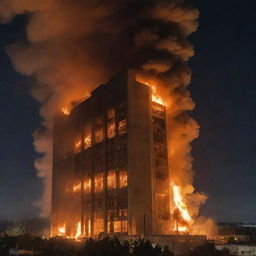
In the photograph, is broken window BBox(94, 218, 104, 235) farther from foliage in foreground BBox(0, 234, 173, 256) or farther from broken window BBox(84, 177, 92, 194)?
broken window BBox(84, 177, 92, 194)

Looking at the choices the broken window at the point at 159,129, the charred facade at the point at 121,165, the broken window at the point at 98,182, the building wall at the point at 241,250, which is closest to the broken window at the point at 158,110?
the charred facade at the point at 121,165

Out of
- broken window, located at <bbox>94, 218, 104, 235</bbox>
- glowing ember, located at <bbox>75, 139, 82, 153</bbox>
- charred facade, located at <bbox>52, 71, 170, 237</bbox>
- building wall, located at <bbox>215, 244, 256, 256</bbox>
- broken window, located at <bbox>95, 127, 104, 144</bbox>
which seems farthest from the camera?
glowing ember, located at <bbox>75, 139, 82, 153</bbox>

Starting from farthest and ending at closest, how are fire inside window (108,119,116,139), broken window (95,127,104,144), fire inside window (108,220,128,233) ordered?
broken window (95,127,104,144)
fire inside window (108,119,116,139)
fire inside window (108,220,128,233)

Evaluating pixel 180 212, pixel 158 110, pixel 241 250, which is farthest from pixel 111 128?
pixel 241 250

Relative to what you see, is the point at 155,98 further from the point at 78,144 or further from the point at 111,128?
the point at 78,144

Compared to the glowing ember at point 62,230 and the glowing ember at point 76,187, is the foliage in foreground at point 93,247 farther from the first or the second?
the glowing ember at point 76,187

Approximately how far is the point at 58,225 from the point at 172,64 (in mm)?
43420

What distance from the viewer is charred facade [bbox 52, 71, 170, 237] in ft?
219

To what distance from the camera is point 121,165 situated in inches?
2729

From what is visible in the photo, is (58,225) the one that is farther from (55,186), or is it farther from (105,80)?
(105,80)

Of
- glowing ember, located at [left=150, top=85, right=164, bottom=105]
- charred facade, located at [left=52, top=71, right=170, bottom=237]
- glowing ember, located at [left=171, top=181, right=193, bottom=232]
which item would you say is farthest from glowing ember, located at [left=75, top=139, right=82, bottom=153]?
glowing ember, located at [left=171, top=181, right=193, bottom=232]

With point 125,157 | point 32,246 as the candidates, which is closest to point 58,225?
point 32,246

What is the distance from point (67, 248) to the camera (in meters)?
59.4

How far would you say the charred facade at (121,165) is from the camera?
6662 cm
